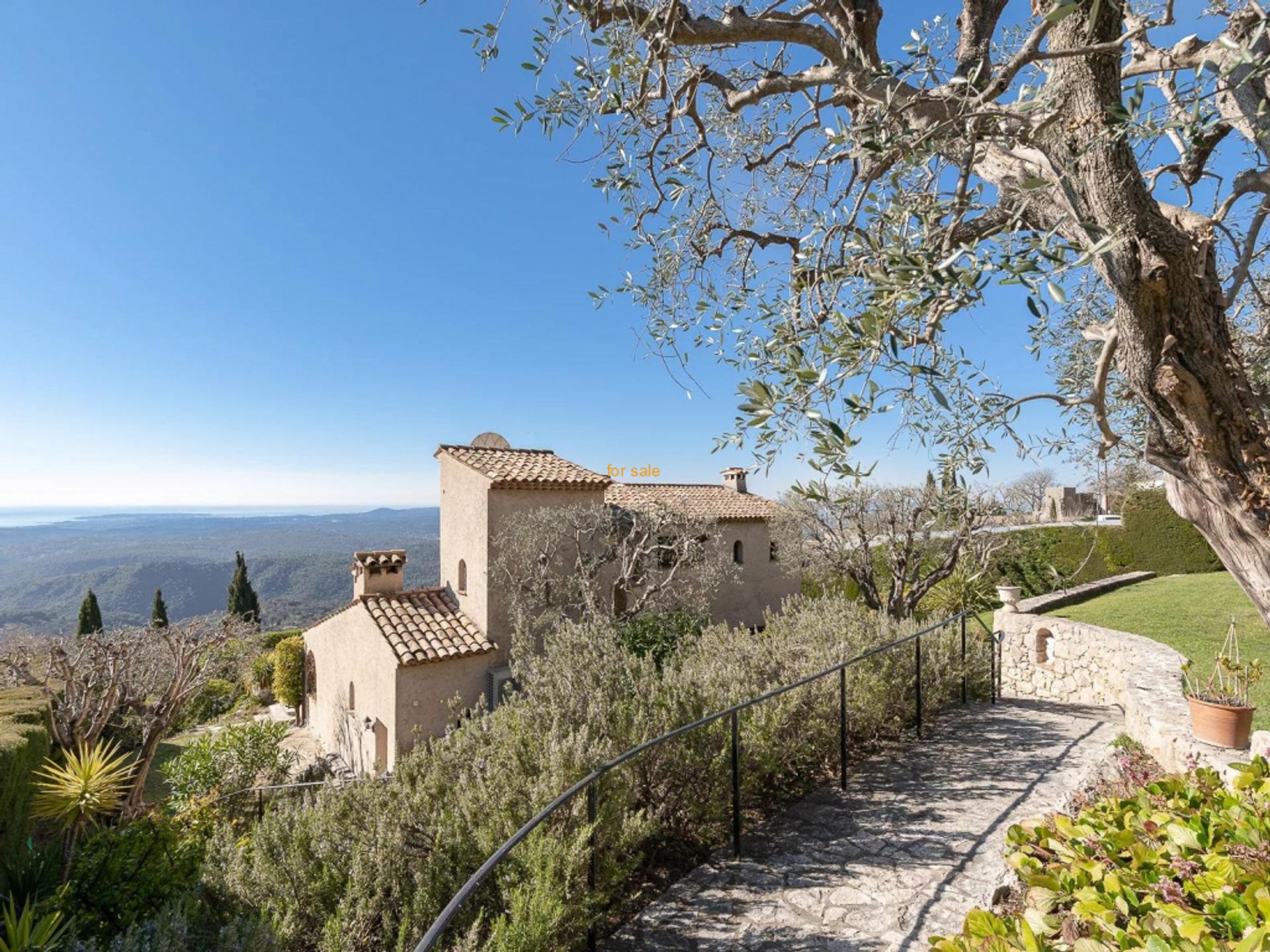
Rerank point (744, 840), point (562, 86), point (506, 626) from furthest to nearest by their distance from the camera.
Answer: point (506, 626), point (744, 840), point (562, 86)

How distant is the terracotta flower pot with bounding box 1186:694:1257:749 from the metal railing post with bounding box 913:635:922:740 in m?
2.68

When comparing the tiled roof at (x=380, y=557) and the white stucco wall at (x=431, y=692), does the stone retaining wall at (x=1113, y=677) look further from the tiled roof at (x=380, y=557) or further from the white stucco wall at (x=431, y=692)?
the tiled roof at (x=380, y=557)

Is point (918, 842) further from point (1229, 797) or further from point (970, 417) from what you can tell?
point (970, 417)

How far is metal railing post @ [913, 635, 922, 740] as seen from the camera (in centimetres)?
789

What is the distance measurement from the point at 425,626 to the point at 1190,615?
633 inches

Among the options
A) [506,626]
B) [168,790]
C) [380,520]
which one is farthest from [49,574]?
[506,626]

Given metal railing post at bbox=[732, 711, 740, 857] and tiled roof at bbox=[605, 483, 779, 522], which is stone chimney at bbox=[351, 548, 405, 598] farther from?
metal railing post at bbox=[732, 711, 740, 857]

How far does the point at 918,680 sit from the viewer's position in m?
7.89

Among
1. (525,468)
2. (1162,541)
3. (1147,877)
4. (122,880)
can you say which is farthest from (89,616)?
(1162,541)

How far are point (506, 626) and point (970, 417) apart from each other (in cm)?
1039

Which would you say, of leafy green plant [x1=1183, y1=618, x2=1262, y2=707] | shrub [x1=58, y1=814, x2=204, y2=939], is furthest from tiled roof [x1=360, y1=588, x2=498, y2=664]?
leafy green plant [x1=1183, y1=618, x2=1262, y2=707]

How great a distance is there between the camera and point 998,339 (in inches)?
213

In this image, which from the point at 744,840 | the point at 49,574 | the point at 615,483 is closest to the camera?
the point at 744,840

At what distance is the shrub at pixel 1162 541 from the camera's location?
18.6 m
